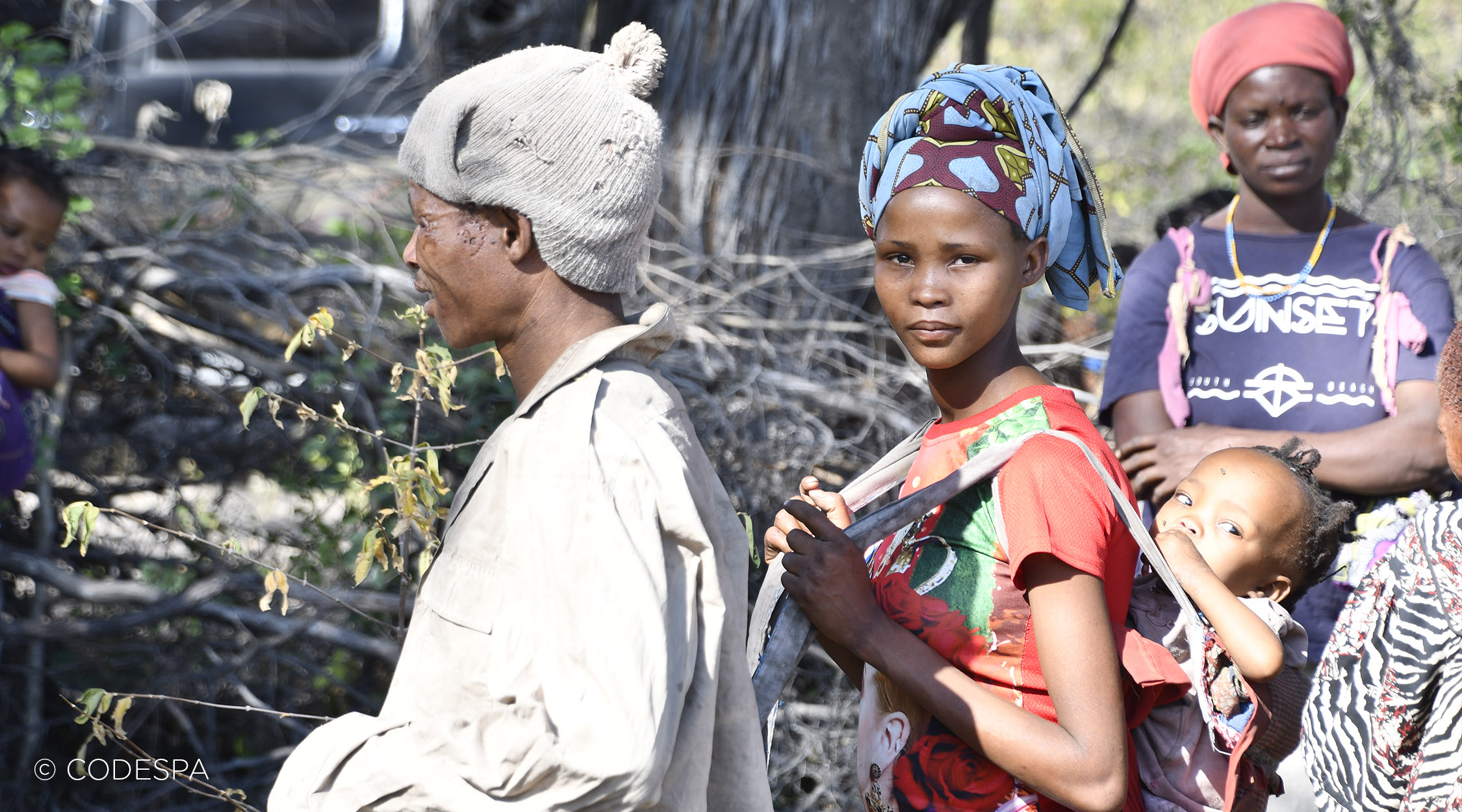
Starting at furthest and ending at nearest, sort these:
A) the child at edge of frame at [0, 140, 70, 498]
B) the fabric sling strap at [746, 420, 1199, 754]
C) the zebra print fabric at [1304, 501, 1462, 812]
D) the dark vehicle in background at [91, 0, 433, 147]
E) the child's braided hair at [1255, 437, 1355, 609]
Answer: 1. the dark vehicle in background at [91, 0, 433, 147]
2. the child at edge of frame at [0, 140, 70, 498]
3. the child's braided hair at [1255, 437, 1355, 609]
4. the zebra print fabric at [1304, 501, 1462, 812]
5. the fabric sling strap at [746, 420, 1199, 754]

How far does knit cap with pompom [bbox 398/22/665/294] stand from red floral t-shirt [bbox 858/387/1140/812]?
60 cm

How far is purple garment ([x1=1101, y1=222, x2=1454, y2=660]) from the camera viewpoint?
8.55ft

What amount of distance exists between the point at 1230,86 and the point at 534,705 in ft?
8.07

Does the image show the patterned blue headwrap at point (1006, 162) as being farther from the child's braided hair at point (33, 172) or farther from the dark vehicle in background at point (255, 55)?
the dark vehicle in background at point (255, 55)

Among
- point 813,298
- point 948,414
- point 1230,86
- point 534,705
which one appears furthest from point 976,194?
point 813,298

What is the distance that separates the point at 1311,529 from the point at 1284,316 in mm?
808

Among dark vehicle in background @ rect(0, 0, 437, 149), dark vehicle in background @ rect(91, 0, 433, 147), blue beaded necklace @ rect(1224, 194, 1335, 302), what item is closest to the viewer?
blue beaded necklace @ rect(1224, 194, 1335, 302)

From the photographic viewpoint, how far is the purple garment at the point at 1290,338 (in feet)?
8.55

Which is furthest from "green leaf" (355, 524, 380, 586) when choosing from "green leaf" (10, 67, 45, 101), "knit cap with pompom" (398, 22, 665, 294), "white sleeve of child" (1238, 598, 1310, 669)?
"green leaf" (10, 67, 45, 101)

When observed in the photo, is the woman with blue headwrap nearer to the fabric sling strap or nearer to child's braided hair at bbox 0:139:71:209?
the fabric sling strap

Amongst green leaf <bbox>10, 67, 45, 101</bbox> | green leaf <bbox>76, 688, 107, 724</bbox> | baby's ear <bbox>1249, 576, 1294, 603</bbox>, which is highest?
green leaf <bbox>10, 67, 45, 101</bbox>

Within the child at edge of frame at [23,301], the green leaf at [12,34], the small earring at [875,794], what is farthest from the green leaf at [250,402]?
the green leaf at [12,34]

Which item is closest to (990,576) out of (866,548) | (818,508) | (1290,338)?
(866,548)

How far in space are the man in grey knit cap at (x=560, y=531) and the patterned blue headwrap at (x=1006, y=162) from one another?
0.44 m
